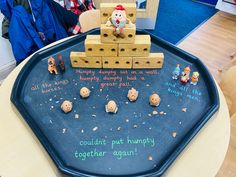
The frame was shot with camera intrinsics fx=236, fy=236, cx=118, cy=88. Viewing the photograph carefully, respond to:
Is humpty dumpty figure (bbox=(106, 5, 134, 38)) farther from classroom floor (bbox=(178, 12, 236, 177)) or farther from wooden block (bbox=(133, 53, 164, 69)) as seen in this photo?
classroom floor (bbox=(178, 12, 236, 177))

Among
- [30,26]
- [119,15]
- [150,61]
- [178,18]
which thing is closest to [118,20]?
[119,15]

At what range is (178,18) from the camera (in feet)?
9.43

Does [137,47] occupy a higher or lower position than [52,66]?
higher

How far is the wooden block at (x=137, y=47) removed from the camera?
1221 millimetres

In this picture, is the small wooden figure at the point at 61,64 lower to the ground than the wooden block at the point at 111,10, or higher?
lower

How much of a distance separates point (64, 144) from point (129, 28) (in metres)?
0.63

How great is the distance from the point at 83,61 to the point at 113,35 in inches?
9.0

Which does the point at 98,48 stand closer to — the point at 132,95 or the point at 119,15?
the point at 119,15

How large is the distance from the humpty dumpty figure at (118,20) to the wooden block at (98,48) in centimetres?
8

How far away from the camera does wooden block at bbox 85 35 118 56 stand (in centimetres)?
122

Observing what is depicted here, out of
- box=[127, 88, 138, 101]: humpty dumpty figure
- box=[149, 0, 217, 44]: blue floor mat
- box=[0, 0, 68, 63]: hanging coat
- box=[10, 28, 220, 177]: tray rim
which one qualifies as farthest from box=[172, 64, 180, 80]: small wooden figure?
box=[149, 0, 217, 44]: blue floor mat

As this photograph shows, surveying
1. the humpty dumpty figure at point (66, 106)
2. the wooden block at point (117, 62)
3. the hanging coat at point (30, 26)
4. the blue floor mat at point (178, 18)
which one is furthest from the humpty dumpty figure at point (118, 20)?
the blue floor mat at point (178, 18)

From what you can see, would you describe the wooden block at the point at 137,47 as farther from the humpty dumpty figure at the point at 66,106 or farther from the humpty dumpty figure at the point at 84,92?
the humpty dumpty figure at the point at 66,106

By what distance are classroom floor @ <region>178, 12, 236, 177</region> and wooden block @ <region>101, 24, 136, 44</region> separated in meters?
1.25
